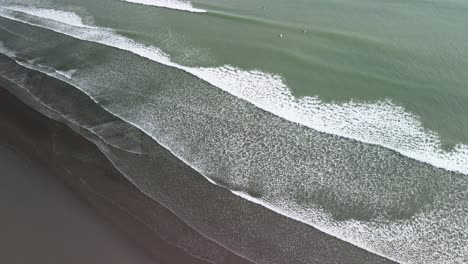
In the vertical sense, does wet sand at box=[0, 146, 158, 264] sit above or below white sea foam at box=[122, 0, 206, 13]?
below

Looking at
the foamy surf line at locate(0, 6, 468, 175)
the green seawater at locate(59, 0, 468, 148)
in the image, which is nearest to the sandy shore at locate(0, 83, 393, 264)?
the foamy surf line at locate(0, 6, 468, 175)

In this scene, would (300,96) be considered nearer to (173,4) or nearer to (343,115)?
(343,115)

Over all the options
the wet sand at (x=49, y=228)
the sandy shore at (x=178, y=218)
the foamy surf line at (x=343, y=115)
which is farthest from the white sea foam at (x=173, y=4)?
the wet sand at (x=49, y=228)

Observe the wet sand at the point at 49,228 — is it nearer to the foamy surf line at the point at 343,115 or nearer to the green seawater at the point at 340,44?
the foamy surf line at the point at 343,115

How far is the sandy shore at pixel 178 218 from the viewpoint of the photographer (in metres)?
2.61

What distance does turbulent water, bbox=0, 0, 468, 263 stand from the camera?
2775 millimetres

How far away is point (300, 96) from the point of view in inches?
137

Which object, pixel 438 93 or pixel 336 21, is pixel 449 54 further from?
pixel 336 21

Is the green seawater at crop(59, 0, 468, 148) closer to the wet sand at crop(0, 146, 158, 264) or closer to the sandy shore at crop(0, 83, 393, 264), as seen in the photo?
the sandy shore at crop(0, 83, 393, 264)

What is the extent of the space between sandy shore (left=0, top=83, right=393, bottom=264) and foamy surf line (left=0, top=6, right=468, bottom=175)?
2.68ft

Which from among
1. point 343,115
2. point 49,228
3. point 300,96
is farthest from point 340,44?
point 49,228

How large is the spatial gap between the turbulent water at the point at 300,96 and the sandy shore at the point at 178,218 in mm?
93

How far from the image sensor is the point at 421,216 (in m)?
2.66

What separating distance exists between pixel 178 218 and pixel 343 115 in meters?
1.44
